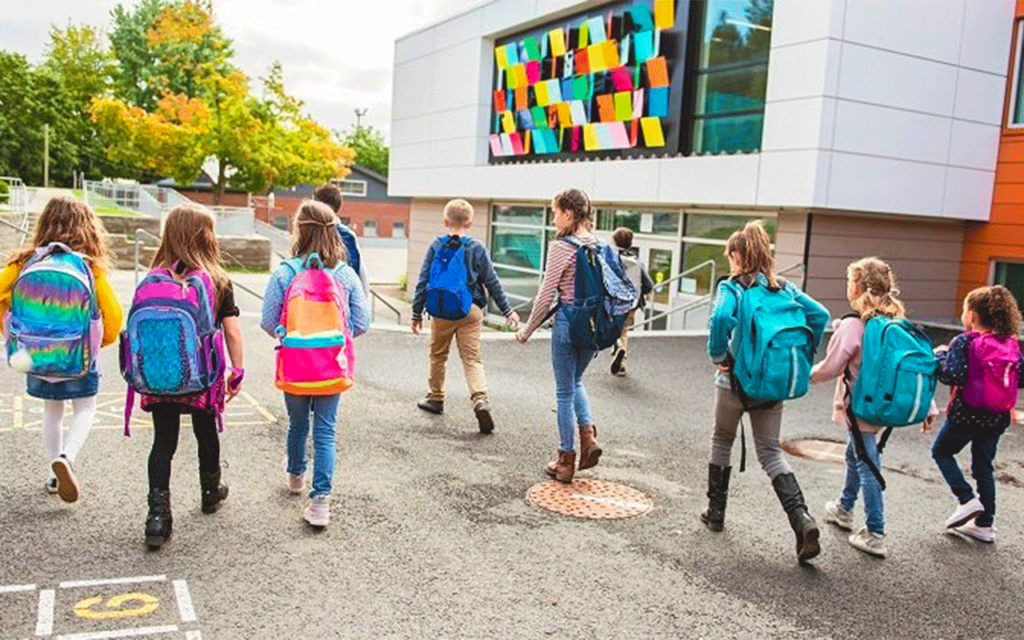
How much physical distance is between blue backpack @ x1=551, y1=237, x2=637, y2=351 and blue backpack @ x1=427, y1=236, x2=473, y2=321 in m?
1.54

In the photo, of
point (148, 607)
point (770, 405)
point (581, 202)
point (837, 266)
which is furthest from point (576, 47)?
point (148, 607)

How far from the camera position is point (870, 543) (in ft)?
15.9

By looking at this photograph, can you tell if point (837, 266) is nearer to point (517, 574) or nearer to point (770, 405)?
point (770, 405)

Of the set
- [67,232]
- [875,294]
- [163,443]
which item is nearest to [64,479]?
[163,443]

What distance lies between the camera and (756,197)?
15.3m

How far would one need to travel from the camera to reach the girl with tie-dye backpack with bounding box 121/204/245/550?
4.33 meters

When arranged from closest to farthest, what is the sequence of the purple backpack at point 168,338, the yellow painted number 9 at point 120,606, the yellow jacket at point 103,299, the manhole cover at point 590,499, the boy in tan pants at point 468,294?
the yellow painted number 9 at point 120,606 → the purple backpack at point 168,338 → the yellow jacket at point 103,299 → the manhole cover at point 590,499 → the boy in tan pants at point 468,294

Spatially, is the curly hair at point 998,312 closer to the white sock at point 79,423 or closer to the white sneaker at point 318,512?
the white sneaker at point 318,512

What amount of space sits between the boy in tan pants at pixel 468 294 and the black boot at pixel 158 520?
9.47 feet

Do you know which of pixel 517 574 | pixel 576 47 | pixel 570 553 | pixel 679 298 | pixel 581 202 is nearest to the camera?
pixel 517 574

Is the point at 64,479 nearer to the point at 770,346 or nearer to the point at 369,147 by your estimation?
the point at 770,346

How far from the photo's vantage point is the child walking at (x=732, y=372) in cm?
465

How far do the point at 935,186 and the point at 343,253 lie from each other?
539 inches

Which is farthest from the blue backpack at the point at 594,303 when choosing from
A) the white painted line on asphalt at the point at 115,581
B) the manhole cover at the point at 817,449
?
the white painted line on asphalt at the point at 115,581
